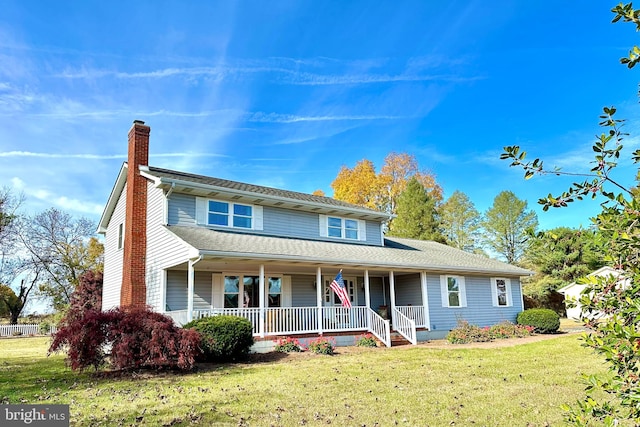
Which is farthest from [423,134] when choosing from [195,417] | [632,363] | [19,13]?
[632,363]

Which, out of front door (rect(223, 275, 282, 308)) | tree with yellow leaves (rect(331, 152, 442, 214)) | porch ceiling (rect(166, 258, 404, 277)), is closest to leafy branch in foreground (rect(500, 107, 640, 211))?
porch ceiling (rect(166, 258, 404, 277))

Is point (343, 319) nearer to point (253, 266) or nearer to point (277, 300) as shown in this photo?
point (277, 300)

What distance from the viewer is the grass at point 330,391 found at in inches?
241

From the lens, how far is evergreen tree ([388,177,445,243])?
110 ft

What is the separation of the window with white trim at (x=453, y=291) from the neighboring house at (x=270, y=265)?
46 millimetres

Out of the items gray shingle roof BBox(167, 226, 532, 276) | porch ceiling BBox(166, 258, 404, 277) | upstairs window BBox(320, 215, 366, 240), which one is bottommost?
porch ceiling BBox(166, 258, 404, 277)

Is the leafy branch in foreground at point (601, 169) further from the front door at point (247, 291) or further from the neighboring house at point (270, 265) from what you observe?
the front door at point (247, 291)

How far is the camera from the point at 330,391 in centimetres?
782

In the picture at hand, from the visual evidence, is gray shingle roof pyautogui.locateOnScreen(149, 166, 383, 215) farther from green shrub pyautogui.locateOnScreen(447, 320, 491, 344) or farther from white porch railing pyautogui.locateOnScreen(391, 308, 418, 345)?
green shrub pyautogui.locateOnScreen(447, 320, 491, 344)

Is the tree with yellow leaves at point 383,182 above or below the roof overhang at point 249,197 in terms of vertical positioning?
above

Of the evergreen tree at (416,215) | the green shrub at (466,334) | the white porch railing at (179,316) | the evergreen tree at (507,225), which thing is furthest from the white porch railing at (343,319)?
the evergreen tree at (507,225)

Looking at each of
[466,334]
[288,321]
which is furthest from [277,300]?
[466,334]

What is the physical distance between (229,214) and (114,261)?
6.57 m

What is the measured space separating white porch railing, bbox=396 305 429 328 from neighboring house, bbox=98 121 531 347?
1.9 inches
